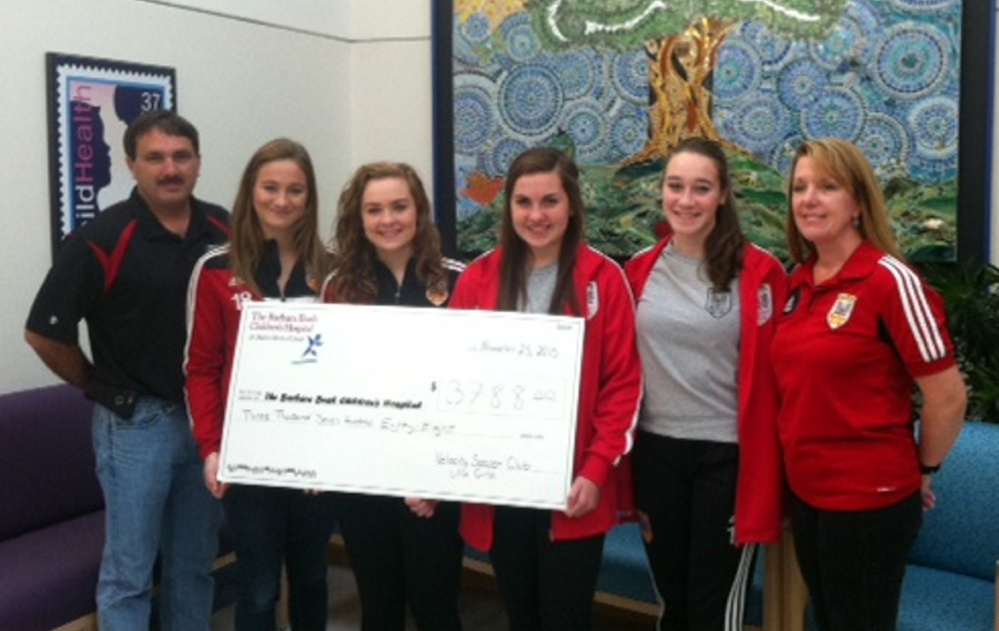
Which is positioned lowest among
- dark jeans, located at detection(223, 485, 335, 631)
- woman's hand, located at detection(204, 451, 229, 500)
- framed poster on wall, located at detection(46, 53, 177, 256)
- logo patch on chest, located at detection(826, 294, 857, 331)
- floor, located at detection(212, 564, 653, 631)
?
floor, located at detection(212, 564, 653, 631)

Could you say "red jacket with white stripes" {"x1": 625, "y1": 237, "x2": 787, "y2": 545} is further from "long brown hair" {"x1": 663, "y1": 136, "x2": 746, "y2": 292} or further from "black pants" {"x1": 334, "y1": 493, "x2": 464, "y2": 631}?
"black pants" {"x1": 334, "y1": 493, "x2": 464, "y2": 631}

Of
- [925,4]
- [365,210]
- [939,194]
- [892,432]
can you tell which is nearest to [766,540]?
[892,432]

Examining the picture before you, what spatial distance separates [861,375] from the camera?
7.39 feet

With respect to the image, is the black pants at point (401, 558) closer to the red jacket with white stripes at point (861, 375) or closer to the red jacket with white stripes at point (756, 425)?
the red jacket with white stripes at point (756, 425)

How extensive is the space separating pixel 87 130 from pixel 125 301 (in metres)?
1.31

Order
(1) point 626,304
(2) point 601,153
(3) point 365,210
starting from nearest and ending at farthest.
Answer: (1) point 626,304, (3) point 365,210, (2) point 601,153

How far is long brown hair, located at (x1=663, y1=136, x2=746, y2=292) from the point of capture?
8.02ft

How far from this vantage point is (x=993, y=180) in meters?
3.76

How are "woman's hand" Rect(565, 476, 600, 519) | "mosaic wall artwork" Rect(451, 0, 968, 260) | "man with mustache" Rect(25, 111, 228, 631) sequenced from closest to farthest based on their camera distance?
"woman's hand" Rect(565, 476, 600, 519), "man with mustache" Rect(25, 111, 228, 631), "mosaic wall artwork" Rect(451, 0, 968, 260)

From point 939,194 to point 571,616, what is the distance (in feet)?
7.53

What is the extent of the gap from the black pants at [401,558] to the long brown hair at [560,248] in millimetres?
545

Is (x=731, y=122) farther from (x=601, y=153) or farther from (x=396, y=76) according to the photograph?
(x=396, y=76)

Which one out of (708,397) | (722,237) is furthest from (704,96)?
(708,397)

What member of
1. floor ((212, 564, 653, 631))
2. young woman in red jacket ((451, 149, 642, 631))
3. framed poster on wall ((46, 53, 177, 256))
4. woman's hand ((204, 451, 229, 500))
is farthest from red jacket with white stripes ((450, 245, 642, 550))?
framed poster on wall ((46, 53, 177, 256))
